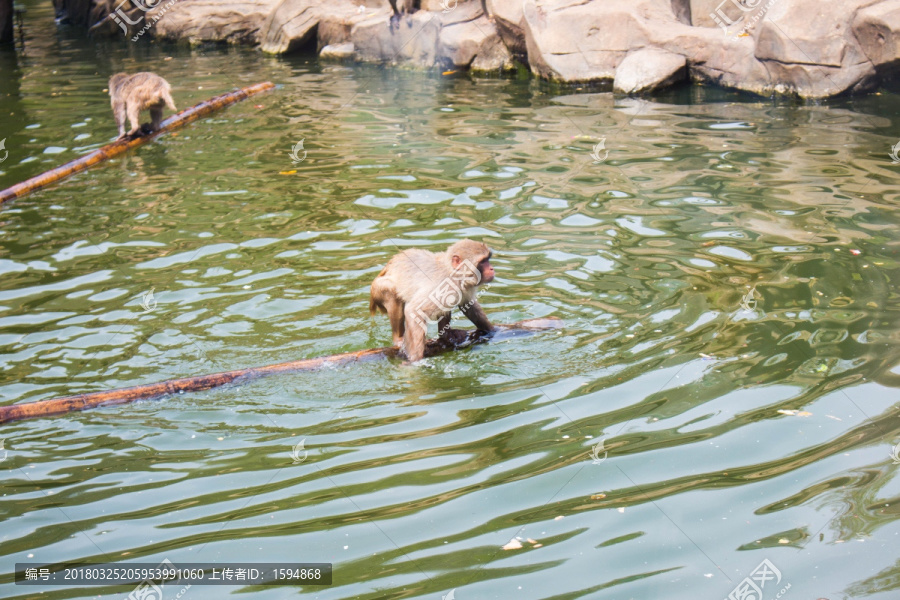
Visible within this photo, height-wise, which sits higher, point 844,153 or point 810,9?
point 810,9

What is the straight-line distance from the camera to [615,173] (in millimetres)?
10203

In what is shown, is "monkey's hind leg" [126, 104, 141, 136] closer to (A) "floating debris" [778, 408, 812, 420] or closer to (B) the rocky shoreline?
(B) the rocky shoreline

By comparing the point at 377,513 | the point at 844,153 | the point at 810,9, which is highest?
the point at 810,9

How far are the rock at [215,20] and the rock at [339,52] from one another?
2953 mm

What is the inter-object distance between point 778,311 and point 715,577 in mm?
3238

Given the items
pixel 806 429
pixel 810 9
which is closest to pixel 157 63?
pixel 810 9

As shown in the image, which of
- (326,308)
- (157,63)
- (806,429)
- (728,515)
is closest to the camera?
(728,515)

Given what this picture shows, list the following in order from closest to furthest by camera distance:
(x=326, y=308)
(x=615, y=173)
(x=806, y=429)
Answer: (x=806, y=429)
(x=326, y=308)
(x=615, y=173)

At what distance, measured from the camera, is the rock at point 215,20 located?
824 inches

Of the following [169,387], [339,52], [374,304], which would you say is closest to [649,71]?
[339,52]

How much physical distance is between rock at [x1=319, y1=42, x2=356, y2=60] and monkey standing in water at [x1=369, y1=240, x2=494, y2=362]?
1312 centimetres

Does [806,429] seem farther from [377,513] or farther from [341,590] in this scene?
[341,590]

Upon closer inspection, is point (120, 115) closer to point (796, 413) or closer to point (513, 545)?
point (513, 545)

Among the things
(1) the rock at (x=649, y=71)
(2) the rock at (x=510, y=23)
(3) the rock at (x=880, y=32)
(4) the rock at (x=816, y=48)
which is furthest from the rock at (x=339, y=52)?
(3) the rock at (x=880, y=32)
